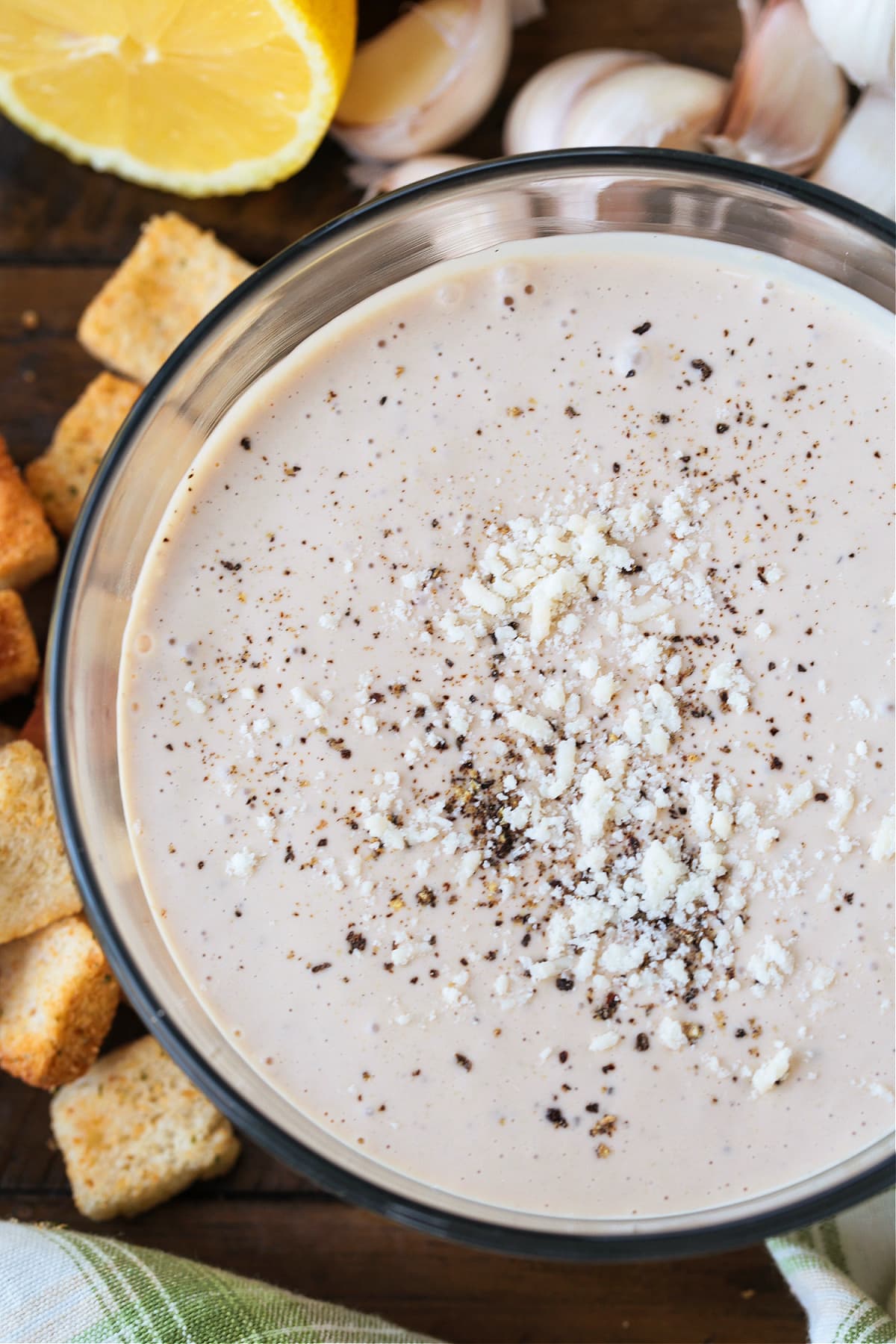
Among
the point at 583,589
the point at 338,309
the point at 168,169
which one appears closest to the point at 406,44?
the point at 168,169

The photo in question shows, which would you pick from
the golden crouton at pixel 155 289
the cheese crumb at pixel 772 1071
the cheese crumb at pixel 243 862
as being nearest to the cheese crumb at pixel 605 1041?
the cheese crumb at pixel 772 1071

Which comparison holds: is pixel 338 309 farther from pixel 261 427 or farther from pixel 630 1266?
pixel 630 1266

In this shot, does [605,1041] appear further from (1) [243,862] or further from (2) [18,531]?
(2) [18,531]

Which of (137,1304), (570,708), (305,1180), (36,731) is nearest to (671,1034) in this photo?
(570,708)

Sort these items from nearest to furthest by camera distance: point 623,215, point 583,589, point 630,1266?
point 583,589 → point 623,215 → point 630,1266

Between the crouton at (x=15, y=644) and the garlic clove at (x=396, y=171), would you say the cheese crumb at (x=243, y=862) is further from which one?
the garlic clove at (x=396, y=171)

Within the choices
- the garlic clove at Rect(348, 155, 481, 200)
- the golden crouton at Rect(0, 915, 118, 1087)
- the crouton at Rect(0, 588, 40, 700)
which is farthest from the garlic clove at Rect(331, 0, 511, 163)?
the golden crouton at Rect(0, 915, 118, 1087)

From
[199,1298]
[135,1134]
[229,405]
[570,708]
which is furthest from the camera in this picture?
[135,1134]
